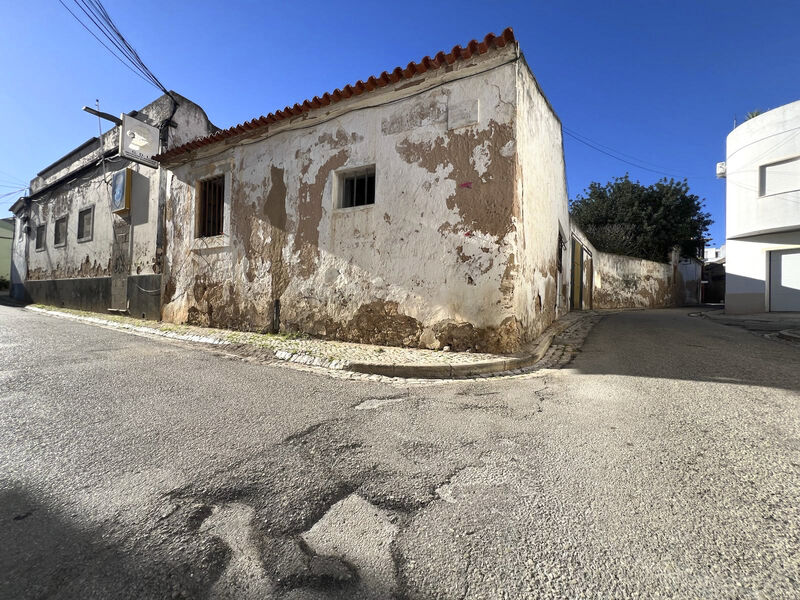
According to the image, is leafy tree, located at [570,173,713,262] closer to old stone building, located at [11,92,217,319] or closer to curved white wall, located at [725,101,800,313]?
curved white wall, located at [725,101,800,313]

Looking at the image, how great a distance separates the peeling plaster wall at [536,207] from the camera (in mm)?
5293

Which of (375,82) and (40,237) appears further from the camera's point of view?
(40,237)

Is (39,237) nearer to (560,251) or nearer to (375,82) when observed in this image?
(375,82)

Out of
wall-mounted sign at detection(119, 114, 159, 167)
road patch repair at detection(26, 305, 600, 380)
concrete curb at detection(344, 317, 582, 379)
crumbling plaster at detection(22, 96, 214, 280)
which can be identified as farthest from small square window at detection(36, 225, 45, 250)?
concrete curb at detection(344, 317, 582, 379)

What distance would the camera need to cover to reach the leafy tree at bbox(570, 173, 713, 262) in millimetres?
20859

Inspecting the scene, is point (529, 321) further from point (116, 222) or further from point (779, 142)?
point (779, 142)

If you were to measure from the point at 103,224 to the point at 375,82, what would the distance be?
11.0 metres

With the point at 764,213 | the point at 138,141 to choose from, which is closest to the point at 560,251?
the point at 764,213

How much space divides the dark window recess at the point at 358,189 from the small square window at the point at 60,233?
44.8ft

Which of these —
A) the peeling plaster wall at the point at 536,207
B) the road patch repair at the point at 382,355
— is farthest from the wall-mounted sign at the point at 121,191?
the peeling plaster wall at the point at 536,207

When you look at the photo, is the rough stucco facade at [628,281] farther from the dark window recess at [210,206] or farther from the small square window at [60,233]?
the small square window at [60,233]

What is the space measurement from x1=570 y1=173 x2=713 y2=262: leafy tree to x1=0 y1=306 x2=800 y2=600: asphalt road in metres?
20.6

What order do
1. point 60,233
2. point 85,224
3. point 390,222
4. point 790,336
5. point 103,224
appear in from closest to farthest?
point 390,222
point 790,336
point 103,224
point 85,224
point 60,233

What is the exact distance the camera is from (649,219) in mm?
21156
